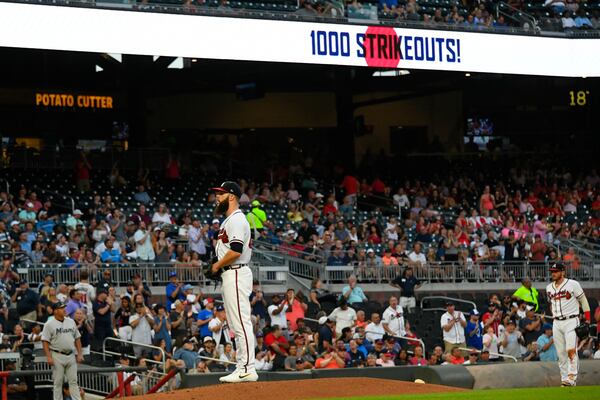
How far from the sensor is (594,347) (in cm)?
2281

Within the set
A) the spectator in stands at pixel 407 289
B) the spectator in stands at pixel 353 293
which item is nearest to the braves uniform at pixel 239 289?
the spectator in stands at pixel 353 293

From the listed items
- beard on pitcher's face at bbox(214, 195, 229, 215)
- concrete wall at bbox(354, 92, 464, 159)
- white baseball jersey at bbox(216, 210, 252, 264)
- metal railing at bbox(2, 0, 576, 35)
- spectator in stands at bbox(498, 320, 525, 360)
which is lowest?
spectator in stands at bbox(498, 320, 525, 360)

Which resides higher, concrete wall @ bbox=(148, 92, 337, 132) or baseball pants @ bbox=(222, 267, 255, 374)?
concrete wall @ bbox=(148, 92, 337, 132)

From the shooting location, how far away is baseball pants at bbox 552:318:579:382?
1516 cm

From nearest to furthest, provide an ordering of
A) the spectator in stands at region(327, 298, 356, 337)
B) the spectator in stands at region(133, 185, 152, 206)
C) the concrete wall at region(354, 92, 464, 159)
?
the spectator in stands at region(327, 298, 356, 337), the spectator in stands at region(133, 185, 152, 206), the concrete wall at region(354, 92, 464, 159)

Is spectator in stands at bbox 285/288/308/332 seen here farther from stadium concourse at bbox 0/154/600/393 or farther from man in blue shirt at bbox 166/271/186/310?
man in blue shirt at bbox 166/271/186/310

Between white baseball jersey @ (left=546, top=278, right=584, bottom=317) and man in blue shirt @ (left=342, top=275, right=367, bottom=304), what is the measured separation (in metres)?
8.14

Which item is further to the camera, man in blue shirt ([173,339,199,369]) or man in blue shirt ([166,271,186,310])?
man in blue shirt ([166,271,186,310])

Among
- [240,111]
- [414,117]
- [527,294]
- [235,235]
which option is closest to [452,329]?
[527,294]

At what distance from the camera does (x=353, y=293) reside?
2412 centimetres

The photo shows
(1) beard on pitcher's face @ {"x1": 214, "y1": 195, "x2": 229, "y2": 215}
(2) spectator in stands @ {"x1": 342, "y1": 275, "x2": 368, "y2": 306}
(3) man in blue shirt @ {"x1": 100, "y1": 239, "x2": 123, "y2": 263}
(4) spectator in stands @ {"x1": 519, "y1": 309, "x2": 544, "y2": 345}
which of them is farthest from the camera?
(2) spectator in stands @ {"x1": 342, "y1": 275, "x2": 368, "y2": 306}

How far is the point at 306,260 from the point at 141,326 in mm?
6869

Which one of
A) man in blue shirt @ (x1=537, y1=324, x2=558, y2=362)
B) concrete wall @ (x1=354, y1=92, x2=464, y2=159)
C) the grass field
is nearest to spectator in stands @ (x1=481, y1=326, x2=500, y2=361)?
man in blue shirt @ (x1=537, y1=324, x2=558, y2=362)

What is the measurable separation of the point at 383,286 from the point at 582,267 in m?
5.53
